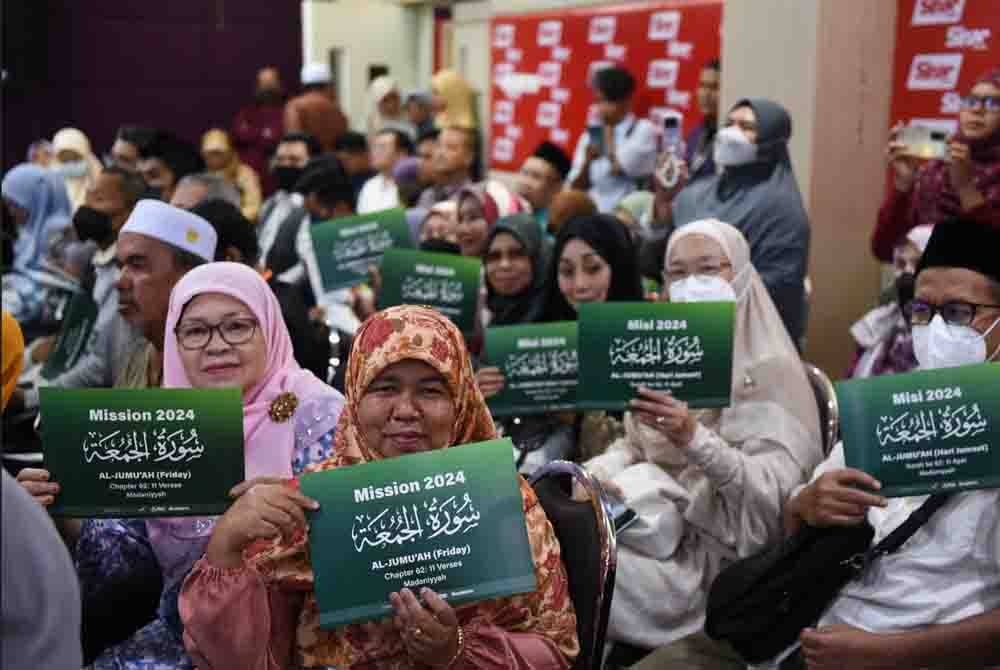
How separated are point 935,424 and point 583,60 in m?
8.36

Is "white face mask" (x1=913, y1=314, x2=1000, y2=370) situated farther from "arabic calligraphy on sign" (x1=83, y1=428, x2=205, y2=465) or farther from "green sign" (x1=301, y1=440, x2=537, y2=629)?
"arabic calligraphy on sign" (x1=83, y1=428, x2=205, y2=465)

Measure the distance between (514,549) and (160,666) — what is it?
3.54ft

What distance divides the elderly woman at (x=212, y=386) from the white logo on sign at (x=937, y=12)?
156 inches

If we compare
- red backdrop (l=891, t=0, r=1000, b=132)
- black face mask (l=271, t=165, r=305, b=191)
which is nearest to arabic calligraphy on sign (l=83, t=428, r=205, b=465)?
red backdrop (l=891, t=0, r=1000, b=132)

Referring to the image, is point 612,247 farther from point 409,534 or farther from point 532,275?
point 409,534

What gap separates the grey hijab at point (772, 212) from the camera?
5609 millimetres

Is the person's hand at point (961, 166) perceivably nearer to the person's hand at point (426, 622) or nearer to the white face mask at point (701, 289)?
the white face mask at point (701, 289)

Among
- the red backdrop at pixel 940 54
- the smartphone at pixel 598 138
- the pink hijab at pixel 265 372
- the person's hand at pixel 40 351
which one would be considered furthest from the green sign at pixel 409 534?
the smartphone at pixel 598 138

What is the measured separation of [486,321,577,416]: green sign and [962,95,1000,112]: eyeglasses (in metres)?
2.04

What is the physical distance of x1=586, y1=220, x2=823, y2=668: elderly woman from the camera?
336cm

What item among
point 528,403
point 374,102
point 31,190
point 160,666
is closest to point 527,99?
point 374,102

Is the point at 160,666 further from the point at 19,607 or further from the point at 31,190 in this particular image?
the point at 31,190

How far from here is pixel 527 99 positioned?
11.6 meters

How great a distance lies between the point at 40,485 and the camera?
258cm
